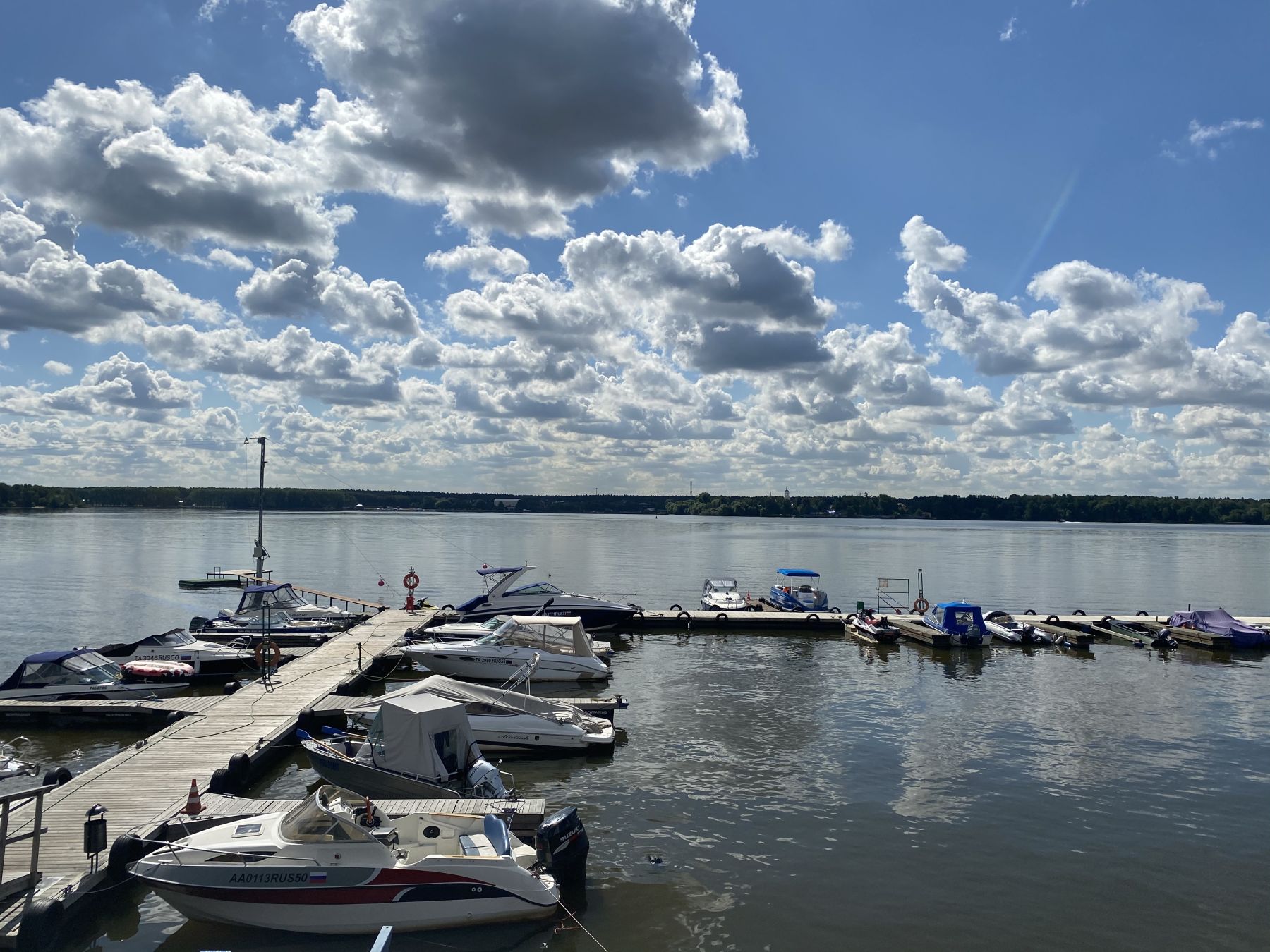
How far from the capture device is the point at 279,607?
140 ft

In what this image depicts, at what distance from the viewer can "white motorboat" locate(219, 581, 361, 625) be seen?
41312 mm

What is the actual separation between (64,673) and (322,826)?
18.5 m

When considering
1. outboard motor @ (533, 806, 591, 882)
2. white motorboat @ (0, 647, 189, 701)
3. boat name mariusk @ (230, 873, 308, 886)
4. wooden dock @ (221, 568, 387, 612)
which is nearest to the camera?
boat name mariusk @ (230, 873, 308, 886)

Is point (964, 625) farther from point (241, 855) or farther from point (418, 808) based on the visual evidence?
point (241, 855)

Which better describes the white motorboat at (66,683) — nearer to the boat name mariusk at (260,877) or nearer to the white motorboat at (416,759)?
the white motorboat at (416,759)

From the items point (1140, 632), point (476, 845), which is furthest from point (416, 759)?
point (1140, 632)

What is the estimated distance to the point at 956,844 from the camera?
16922 mm

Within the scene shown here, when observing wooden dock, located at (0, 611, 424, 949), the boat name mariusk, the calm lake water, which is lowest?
the calm lake water

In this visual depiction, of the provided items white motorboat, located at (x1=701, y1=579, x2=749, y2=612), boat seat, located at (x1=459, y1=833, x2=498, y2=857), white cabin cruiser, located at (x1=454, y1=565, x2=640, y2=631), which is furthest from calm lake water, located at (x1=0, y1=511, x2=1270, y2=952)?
white motorboat, located at (x1=701, y1=579, x2=749, y2=612)

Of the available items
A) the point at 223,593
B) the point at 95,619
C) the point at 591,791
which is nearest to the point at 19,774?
the point at 591,791

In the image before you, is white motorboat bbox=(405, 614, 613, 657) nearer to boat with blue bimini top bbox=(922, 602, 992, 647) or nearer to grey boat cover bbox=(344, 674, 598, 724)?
grey boat cover bbox=(344, 674, 598, 724)

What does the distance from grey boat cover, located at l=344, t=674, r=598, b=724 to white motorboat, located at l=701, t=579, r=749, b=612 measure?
1013 inches

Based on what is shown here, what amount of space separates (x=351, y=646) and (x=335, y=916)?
79.4 feet

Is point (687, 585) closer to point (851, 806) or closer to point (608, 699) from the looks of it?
point (608, 699)
